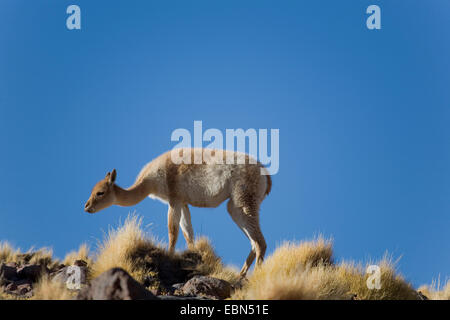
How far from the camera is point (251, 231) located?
10828 millimetres

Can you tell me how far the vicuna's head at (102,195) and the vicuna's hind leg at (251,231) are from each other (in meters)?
3.09

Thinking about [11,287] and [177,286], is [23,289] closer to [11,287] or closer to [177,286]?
[11,287]

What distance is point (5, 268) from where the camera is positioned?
359 inches

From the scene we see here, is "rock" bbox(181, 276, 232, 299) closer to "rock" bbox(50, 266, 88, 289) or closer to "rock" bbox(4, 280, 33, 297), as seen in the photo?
"rock" bbox(50, 266, 88, 289)

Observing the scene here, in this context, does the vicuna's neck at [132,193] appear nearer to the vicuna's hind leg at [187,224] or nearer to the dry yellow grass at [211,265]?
the vicuna's hind leg at [187,224]

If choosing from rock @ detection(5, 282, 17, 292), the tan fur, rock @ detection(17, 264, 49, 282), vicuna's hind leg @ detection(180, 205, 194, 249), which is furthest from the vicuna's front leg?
rock @ detection(5, 282, 17, 292)

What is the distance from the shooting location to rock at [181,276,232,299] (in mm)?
8023

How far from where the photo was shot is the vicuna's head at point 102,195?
11484 mm

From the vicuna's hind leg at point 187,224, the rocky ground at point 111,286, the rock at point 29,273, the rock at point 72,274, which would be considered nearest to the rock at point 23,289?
the rocky ground at point 111,286

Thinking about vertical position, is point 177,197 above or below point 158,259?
above
